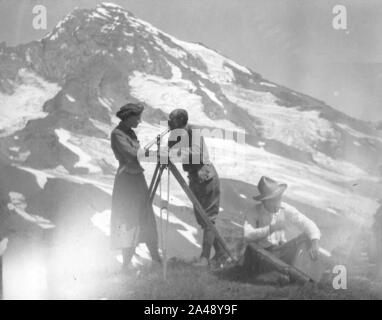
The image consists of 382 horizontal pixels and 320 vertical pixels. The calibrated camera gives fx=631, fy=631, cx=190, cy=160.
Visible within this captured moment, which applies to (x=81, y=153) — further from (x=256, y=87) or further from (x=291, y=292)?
(x=291, y=292)

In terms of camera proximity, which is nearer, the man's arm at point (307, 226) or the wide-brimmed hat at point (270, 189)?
the man's arm at point (307, 226)

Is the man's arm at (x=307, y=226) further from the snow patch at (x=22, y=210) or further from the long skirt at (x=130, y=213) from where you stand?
the snow patch at (x=22, y=210)

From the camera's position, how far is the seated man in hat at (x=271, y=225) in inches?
384

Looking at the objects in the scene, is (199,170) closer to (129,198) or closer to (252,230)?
(129,198)

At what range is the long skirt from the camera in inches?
433

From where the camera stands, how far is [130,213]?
36.4 feet

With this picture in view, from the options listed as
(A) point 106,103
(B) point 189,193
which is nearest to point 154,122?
(A) point 106,103

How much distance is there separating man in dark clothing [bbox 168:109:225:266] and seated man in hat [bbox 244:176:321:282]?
1015 millimetres

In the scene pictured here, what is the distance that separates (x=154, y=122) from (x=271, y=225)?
257 ft

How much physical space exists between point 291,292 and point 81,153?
85595 millimetres

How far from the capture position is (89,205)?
5509 cm

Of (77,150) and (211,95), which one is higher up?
(211,95)

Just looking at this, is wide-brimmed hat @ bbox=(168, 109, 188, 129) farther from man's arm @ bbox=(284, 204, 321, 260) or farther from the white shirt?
man's arm @ bbox=(284, 204, 321, 260)

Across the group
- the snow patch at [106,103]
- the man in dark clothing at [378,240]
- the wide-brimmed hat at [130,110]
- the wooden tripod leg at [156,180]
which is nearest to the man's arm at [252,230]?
the wooden tripod leg at [156,180]
